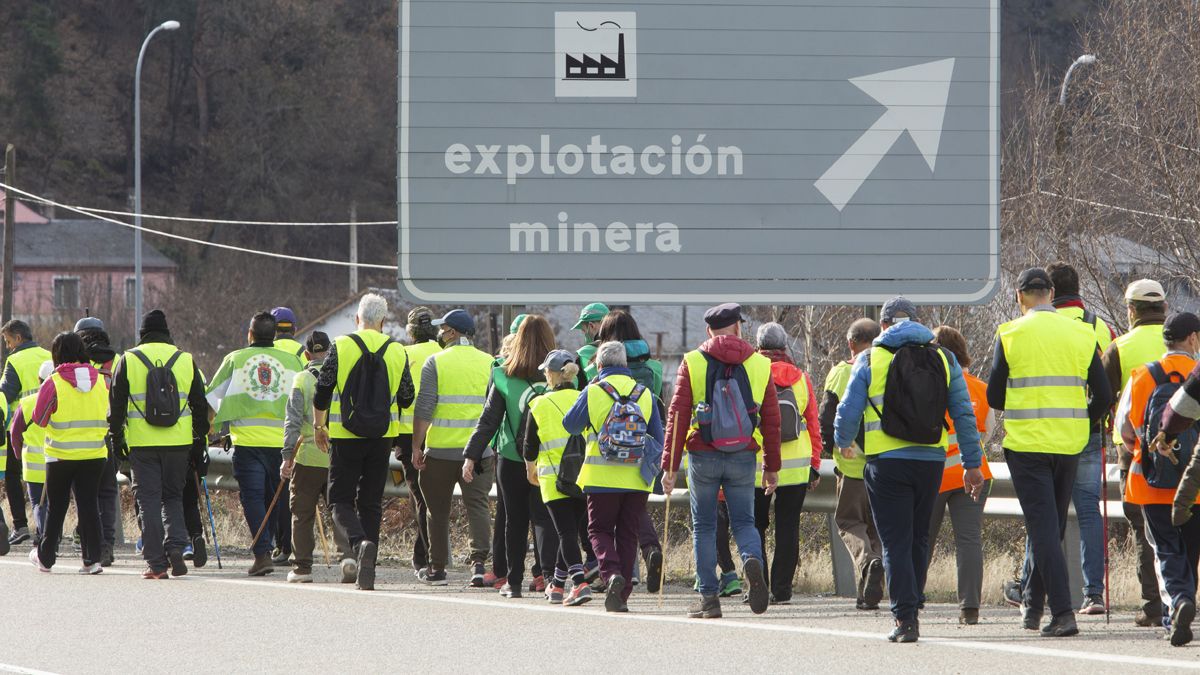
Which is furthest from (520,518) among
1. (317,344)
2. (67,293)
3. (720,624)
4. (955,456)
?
(67,293)

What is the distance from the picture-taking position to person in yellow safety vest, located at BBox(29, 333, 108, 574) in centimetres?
1250

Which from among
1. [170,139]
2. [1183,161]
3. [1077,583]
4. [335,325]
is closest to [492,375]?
[1077,583]

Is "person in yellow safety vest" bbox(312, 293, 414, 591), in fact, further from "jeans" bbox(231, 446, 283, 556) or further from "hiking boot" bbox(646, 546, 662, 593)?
"hiking boot" bbox(646, 546, 662, 593)

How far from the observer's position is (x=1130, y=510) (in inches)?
370

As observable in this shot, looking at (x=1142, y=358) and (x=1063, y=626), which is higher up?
(x=1142, y=358)

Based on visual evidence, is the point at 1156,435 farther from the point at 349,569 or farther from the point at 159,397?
the point at 159,397

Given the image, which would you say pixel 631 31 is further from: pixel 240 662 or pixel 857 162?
pixel 240 662

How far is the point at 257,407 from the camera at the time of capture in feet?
41.8

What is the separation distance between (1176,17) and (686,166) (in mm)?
12116

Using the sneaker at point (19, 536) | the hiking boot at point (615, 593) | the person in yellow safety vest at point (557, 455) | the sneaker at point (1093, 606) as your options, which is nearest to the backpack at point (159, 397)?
the person in yellow safety vest at point (557, 455)

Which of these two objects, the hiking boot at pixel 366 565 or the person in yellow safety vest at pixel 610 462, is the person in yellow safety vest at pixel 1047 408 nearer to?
the person in yellow safety vest at pixel 610 462

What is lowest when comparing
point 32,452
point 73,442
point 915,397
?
point 32,452

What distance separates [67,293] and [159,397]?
63.0 metres

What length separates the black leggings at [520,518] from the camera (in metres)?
11.1
